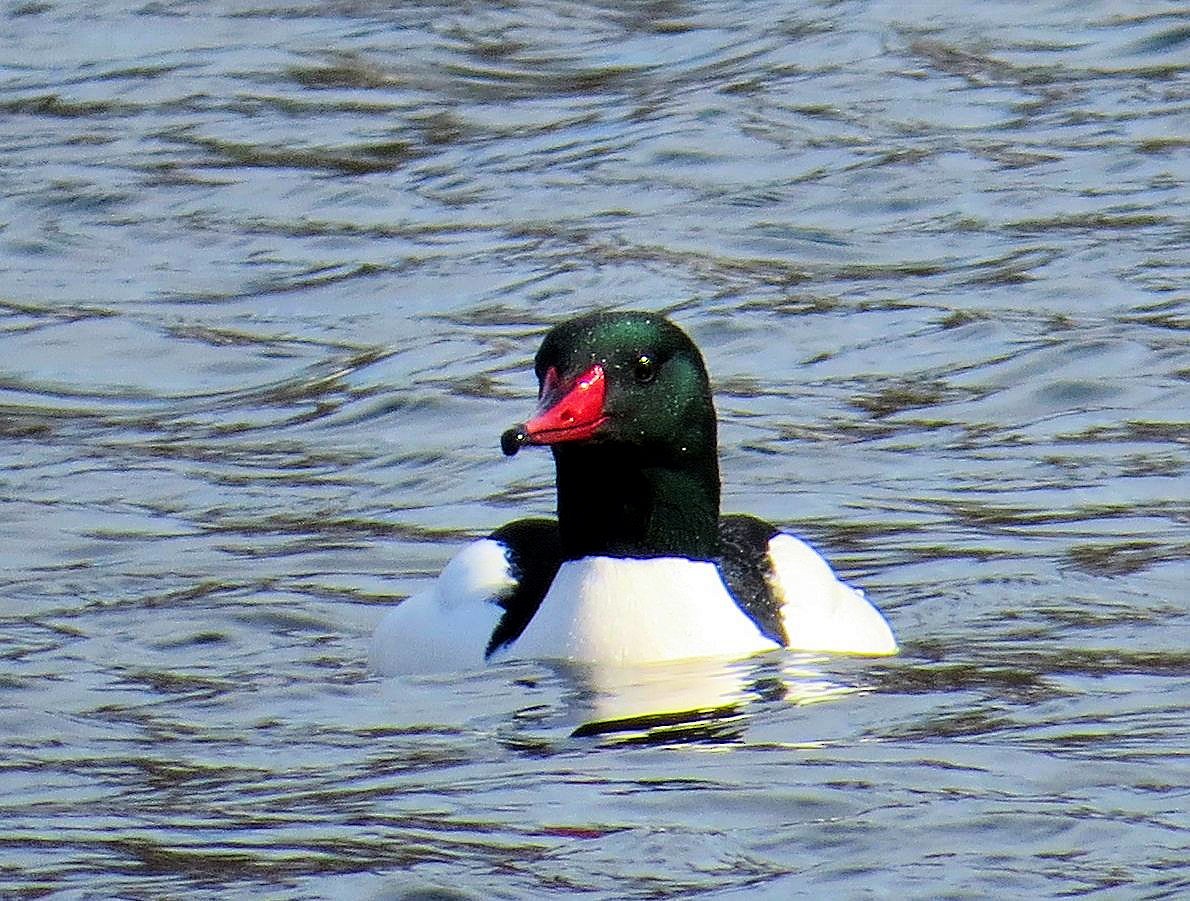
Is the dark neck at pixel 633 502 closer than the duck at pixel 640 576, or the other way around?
the duck at pixel 640 576

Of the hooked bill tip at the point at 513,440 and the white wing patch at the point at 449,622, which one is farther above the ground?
the hooked bill tip at the point at 513,440

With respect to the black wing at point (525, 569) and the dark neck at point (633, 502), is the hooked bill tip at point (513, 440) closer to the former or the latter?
the dark neck at point (633, 502)

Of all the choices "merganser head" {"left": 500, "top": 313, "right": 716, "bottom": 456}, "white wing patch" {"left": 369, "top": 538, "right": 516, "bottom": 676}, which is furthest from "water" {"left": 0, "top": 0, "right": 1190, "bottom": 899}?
"merganser head" {"left": 500, "top": 313, "right": 716, "bottom": 456}

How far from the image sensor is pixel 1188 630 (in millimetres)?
8031

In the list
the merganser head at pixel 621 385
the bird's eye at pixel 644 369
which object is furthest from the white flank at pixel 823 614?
the bird's eye at pixel 644 369

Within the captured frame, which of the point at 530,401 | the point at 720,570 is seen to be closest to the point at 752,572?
the point at 720,570

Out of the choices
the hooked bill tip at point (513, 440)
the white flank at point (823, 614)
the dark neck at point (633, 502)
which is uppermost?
the hooked bill tip at point (513, 440)

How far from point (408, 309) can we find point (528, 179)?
6.30ft

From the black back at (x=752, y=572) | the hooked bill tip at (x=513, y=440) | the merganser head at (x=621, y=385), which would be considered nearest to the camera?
the hooked bill tip at (x=513, y=440)

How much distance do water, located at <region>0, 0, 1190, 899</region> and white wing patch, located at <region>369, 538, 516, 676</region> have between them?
93mm

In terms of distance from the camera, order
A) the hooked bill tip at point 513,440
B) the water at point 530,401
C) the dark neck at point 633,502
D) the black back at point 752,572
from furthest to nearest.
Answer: the black back at point 752,572 < the dark neck at point 633,502 < the hooked bill tip at point 513,440 < the water at point 530,401

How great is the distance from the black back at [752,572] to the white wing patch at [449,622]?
610 millimetres

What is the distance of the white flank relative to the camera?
788cm

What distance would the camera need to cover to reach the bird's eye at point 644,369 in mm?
7684
